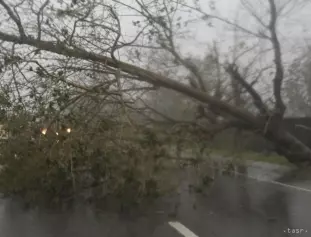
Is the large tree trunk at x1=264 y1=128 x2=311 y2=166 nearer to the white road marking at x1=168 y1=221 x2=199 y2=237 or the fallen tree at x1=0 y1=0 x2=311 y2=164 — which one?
the fallen tree at x1=0 y1=0 x2=311 y2=164

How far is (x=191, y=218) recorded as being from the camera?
949 centimetres

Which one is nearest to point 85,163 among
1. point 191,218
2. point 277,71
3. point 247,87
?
point 191,218

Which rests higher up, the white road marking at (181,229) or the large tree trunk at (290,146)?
the large tree trunk at (290,146)

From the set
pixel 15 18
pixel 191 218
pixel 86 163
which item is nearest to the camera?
pixel 191 218

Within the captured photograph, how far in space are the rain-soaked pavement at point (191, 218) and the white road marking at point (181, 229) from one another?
1.8 inches

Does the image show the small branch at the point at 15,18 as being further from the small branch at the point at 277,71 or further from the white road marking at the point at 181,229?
the small branch at the point at 277,71

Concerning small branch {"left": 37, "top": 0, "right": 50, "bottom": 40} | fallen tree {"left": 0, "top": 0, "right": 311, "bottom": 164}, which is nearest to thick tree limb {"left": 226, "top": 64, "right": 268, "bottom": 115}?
fallen tree {"left": 0, "top": 0, "right": 311, "bottom": 164}

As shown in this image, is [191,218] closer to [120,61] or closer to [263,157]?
[120,61]

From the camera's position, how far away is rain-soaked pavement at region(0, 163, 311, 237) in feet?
27.3

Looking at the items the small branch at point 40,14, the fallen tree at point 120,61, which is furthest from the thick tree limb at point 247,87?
the small branch at point 40,14

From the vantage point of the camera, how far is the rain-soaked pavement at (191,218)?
→ 8320 millimetres

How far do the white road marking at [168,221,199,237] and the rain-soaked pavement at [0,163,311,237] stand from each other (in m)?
0.05

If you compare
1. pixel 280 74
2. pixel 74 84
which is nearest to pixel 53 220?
pixel 74 84

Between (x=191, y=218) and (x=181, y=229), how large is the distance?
3.31 feet
